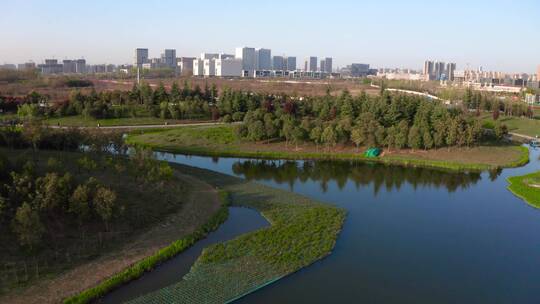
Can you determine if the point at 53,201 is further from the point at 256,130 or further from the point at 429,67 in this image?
the point at 429,67

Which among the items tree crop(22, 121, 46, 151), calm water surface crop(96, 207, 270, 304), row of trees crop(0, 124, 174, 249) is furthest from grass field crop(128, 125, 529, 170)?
calm water surface crop(96, 207, 270, 304)

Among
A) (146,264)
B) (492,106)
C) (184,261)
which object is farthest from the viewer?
(492,106)

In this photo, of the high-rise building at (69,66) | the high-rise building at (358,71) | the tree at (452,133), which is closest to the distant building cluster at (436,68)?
the high-rise building at (358,71)

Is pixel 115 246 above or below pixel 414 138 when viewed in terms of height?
below

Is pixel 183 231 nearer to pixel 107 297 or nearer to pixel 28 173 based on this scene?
pixel 107 297

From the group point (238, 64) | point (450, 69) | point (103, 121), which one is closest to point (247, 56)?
point (238, 64)

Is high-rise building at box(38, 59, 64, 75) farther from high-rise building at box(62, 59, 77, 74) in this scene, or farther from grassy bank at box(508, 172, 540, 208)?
grassy bank at box(508, 172, 540, 208)
